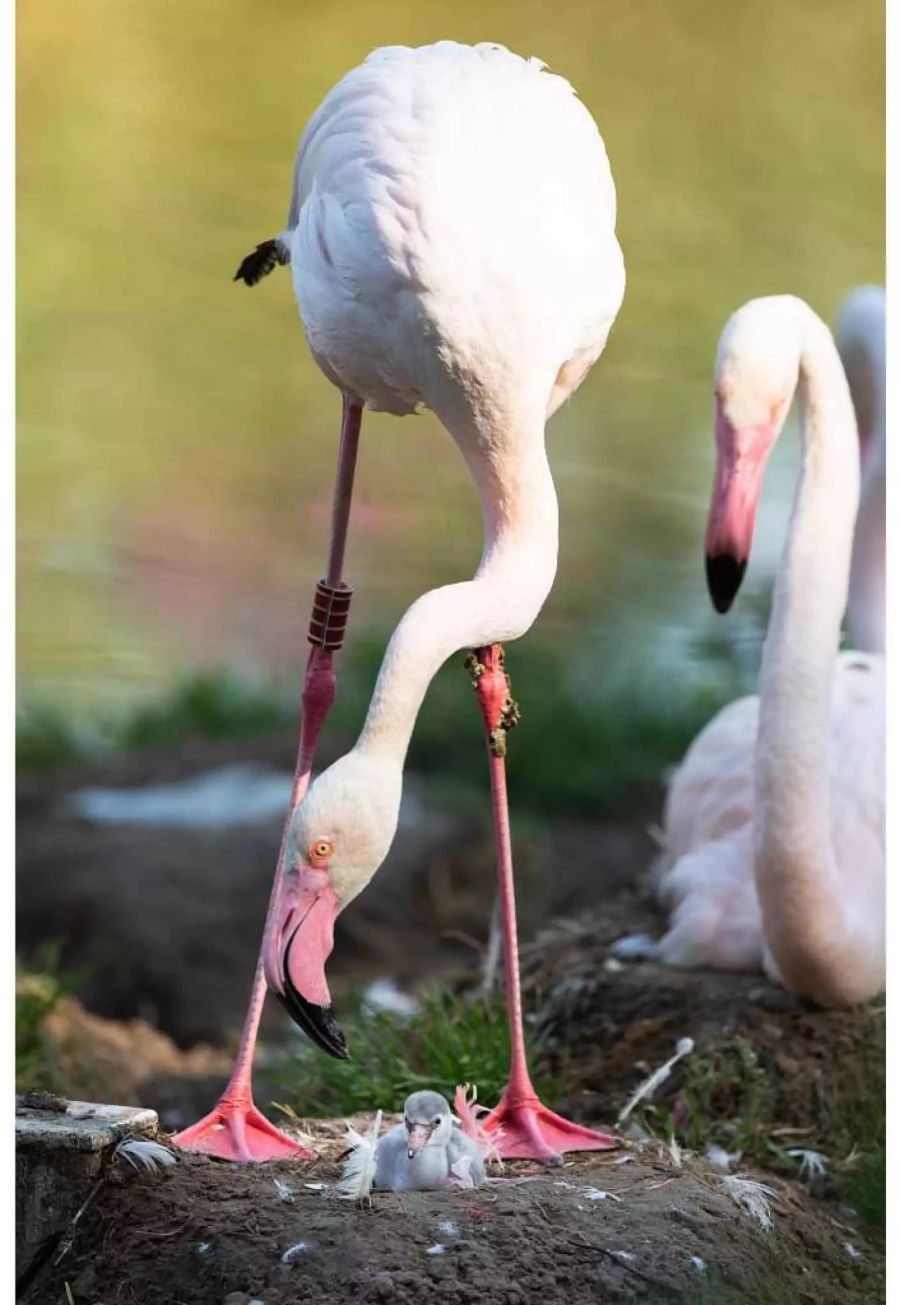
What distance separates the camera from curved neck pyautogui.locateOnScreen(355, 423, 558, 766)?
2.80 meters

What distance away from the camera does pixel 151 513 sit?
21.6ft

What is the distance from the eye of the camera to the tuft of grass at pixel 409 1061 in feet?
11.9

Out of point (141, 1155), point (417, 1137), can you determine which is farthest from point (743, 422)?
point (141, 1155)


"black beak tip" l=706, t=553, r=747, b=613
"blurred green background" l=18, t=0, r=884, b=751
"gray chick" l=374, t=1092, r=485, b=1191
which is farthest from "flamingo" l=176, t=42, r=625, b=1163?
"blurred green background" l=18, t=0, r=884, b=751

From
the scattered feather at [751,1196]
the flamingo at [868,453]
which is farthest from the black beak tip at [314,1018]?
the flamingo at [868,453]

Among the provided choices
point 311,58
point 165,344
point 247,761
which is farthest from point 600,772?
point 311,58

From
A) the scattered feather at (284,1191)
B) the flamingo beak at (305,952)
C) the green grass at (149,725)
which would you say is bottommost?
the scattered feather at (284,1191)

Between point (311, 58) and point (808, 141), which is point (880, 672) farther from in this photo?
point (311, 58)

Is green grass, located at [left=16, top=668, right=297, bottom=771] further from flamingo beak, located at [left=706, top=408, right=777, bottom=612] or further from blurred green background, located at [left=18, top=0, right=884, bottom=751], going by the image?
flamingo beak, located at [left=706, top=408, right=777, bottom=612]

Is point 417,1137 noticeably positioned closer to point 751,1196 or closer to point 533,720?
point 751,1196

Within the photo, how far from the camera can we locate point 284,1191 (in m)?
2.83

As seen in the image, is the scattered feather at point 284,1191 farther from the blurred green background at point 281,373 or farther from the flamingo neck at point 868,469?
the flamingo neck at point 868,469

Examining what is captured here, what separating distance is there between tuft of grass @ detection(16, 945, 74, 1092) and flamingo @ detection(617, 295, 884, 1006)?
1424 millimetres

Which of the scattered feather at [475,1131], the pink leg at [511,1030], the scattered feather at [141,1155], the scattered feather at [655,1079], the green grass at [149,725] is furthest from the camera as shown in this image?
the green grass at [149,725]
